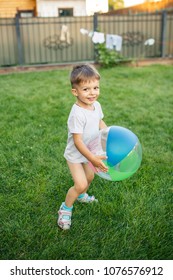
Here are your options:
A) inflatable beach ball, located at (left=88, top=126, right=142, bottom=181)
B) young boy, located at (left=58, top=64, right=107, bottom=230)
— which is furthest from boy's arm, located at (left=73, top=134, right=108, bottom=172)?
inflatable beach ball, located at (left=88, top=126, right=142, bottom=181)

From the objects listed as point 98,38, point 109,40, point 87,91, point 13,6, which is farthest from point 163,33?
point 13,6

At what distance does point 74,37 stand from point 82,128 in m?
9.22

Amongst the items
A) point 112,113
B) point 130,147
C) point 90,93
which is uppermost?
point 90,93

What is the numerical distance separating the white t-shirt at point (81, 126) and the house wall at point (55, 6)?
16146 mm

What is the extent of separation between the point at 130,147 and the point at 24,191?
4.09 feet

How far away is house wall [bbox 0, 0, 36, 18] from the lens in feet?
56.4

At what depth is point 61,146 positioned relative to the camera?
13.0 feet

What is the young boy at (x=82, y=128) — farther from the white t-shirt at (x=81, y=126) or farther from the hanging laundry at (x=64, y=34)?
the hanging laundry at (x=64, y=34)

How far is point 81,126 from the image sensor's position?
2.21m

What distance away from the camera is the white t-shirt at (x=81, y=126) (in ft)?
7.21

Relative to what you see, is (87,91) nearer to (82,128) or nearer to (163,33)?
(82,128)

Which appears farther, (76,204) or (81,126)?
(76,204)
